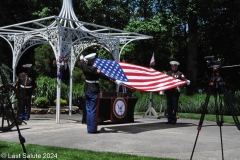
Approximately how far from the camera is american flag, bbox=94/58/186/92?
9828mm

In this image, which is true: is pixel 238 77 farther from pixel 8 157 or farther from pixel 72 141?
pixel 8 157

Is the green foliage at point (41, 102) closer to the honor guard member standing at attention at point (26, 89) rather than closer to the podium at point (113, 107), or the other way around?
the honor guard member standing at attention at point (26, 89)

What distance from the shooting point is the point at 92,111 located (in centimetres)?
936

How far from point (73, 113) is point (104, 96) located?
5.98 m

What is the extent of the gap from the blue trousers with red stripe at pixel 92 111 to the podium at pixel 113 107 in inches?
62.0

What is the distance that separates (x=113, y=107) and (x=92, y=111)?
1972mm

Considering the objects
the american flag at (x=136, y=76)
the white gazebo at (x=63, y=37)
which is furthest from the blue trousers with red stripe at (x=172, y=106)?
the white gazebo at (x=63, y=37)

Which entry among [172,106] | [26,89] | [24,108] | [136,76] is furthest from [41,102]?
[136,76]

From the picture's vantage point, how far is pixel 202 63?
29.0 m

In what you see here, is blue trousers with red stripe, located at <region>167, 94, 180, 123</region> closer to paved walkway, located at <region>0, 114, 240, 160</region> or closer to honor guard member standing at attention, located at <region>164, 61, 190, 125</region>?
honor guard member standing at attention, located at <region>164, 61, 190, 125</region>

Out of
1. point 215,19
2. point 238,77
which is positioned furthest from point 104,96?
point 238,77

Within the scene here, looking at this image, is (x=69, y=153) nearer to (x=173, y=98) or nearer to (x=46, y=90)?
(x=173, y=98)

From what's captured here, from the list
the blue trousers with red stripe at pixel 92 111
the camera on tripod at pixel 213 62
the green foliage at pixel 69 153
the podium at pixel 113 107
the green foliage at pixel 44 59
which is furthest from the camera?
the green foliage at pixel 44 59

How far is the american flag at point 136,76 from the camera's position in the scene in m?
9.83
